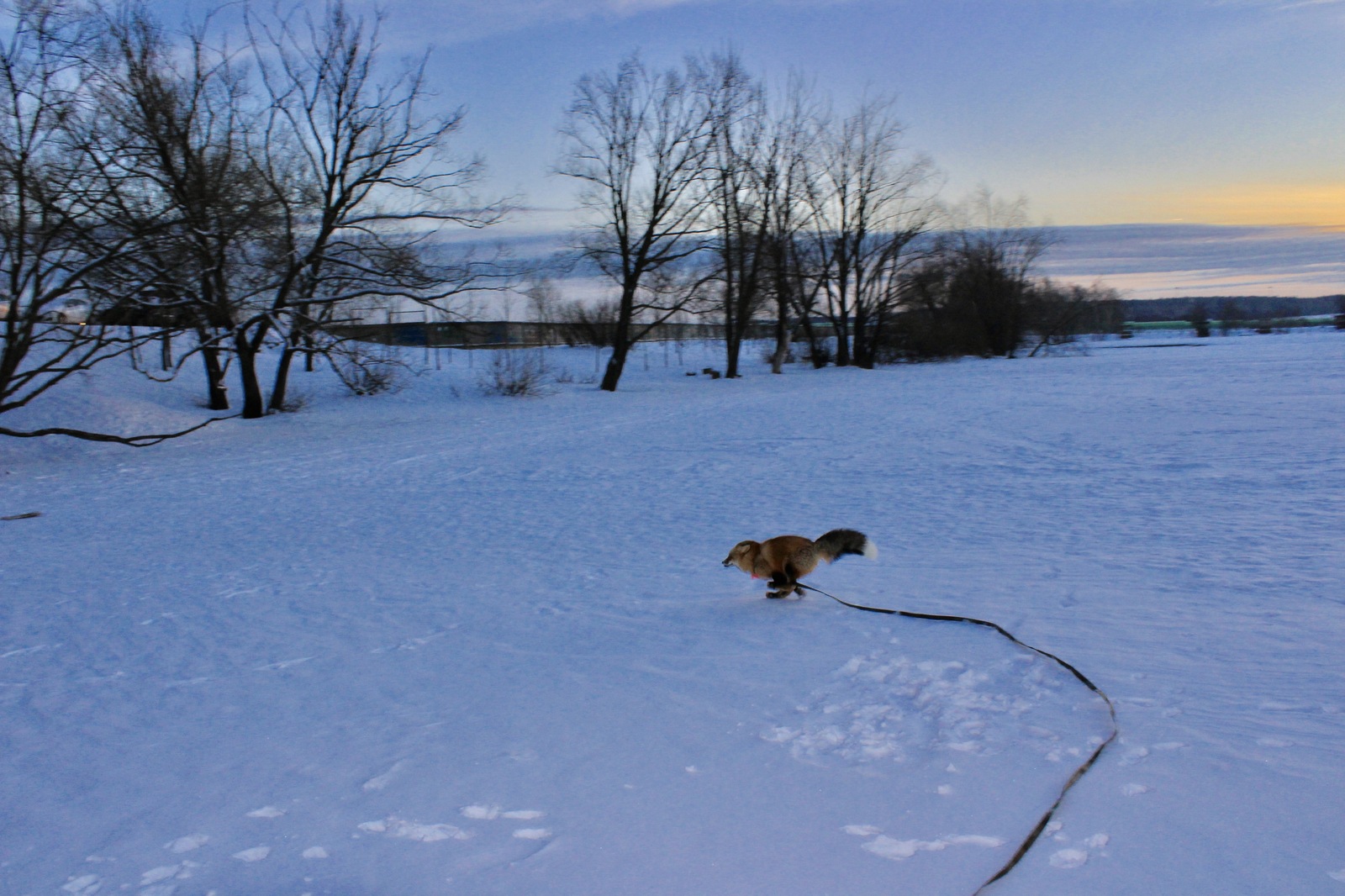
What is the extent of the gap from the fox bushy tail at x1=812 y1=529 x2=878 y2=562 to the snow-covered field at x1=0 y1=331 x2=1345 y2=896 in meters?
0.45

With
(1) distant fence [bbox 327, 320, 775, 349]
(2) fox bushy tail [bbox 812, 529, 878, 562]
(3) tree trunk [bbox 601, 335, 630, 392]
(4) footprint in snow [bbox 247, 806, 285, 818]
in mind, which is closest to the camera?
(4) footprint in snow [bbox 247, 806, 285, 818]

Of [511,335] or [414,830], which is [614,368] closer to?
[511,335]

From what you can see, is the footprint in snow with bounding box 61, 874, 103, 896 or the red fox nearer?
the footprint in snow with bounding box 61, 874, 103, 896

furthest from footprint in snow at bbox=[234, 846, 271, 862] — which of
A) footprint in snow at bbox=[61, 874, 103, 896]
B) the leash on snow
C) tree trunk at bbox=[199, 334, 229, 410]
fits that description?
tree trunk at bbox=[199, 334, 229, 410]

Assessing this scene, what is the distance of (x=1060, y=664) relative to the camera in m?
4.48

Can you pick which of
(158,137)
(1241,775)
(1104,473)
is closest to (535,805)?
(1241,775)

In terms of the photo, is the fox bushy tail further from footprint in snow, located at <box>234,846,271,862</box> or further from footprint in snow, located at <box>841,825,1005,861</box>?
footprint in snow, located at <box>234,846,271,862</box>

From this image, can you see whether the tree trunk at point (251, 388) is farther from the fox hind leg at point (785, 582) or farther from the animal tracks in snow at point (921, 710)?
the animal tracks in snow at point (921, 710)

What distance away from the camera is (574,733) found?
4.15 m

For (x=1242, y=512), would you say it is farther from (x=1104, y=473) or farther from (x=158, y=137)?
(x=158, y=137)

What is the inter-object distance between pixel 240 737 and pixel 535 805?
1.90 meters

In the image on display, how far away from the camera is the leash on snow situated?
2.83 m

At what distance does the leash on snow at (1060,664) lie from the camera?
9.29 ft

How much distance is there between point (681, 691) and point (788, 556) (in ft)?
4.82
